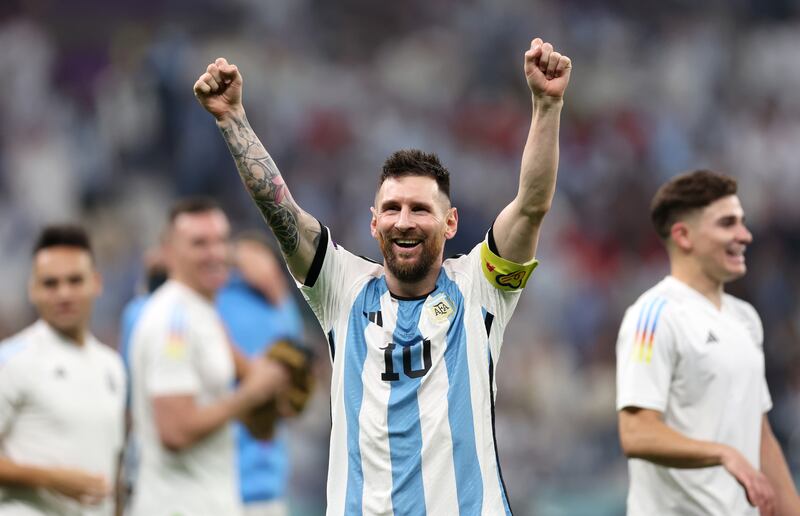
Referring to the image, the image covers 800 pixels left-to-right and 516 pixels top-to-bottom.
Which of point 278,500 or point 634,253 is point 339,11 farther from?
point 278,500

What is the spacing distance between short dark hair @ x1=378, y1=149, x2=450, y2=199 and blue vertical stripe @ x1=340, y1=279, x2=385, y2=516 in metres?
0.41

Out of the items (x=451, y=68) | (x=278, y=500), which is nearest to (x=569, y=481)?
(x=278, y=500)

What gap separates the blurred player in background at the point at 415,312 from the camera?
13.7 feet

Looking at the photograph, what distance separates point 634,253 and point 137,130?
18.8 feet

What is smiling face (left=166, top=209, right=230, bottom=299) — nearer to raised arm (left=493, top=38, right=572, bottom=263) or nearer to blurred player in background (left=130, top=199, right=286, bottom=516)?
blurred player in background (left=130, top=199, right=286, bottom=516)

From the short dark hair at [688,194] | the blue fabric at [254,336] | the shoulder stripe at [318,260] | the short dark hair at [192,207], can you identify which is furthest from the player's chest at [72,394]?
the short dark hair at [688,194]

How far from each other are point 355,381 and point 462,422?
411 millimetres

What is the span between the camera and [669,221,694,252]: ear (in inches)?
228

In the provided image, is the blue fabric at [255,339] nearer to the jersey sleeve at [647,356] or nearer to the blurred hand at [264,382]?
the blurred hand at [264,382]

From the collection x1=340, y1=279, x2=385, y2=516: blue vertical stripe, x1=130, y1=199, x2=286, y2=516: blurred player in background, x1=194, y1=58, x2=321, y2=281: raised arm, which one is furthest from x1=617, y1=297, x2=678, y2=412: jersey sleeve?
x1=130, y1=199, x2=286, y2=516: blurred player in background

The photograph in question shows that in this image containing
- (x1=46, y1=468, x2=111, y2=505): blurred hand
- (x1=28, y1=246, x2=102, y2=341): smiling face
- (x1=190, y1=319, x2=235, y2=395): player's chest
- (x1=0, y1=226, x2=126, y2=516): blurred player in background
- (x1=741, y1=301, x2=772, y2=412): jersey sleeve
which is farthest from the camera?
(x1=190, y1=319, x2=235, y2=395): player's chest

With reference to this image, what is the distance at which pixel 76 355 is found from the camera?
6.67 m

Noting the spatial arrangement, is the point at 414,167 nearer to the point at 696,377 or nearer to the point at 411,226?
the point at 411,226

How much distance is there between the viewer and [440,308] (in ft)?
14.4
